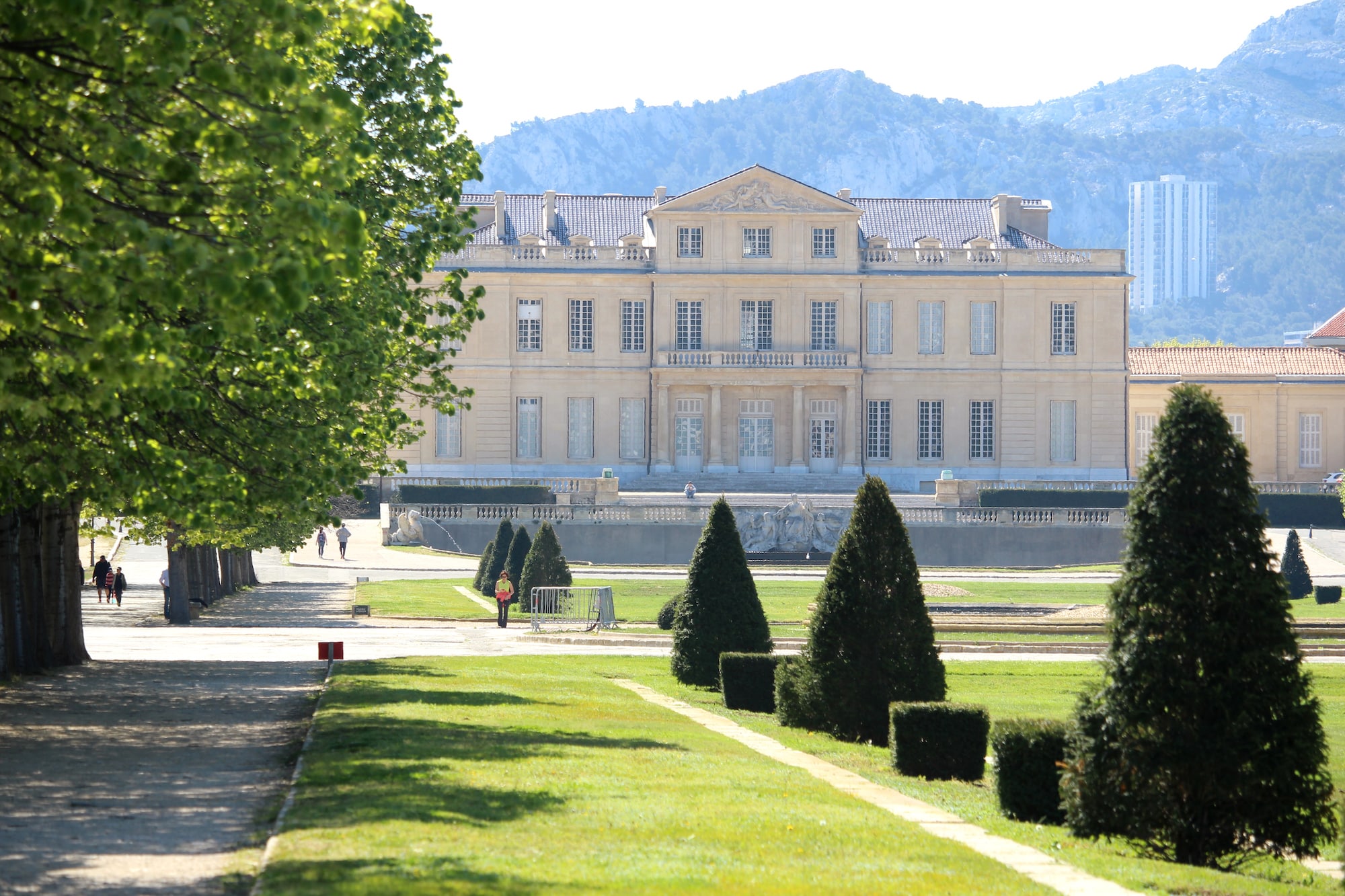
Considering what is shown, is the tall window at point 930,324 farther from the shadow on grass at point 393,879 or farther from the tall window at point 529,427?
the shadow on grass at point 393,879

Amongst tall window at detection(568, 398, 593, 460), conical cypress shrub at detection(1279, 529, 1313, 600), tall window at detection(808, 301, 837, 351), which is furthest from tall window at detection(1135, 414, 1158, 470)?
conical cypress shrub at detection(1279, 529, 1313, 600)

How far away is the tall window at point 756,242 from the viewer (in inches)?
2601

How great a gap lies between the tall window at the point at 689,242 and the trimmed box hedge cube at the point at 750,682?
48282 millimetres

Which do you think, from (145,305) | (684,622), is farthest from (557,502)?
(145,305)

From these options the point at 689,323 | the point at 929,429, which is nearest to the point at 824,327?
the point at 689,323

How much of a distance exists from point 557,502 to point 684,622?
33.8 metres

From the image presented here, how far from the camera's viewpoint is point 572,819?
9.79m

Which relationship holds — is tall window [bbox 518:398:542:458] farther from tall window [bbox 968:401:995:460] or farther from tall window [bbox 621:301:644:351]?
tall window [bbox 968:401:995:460]

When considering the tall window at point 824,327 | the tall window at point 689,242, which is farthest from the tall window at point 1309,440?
the tall window at point 689,242

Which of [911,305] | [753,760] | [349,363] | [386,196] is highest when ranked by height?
[911,305]

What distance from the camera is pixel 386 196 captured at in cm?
1666

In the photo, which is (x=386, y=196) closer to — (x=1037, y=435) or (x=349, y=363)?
(x=349, y=363)

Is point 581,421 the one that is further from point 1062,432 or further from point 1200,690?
point 1200,690

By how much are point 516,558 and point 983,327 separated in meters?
35.7
